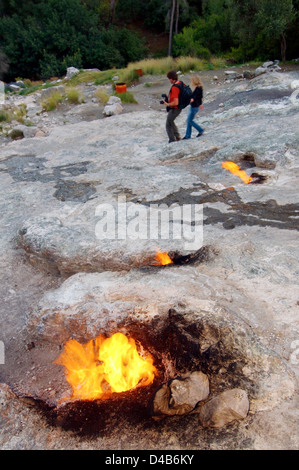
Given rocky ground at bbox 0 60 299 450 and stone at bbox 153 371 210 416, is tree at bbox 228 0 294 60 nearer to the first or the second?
rocky ground at bbox 0 60 299 450

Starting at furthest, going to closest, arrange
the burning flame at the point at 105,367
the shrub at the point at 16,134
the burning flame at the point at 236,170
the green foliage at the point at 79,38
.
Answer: the green foliage at the point at 79,38 < the shrub at the point at 16,134 < the burning flame at the point at 236,170 < the burning flame at the point at 105,367

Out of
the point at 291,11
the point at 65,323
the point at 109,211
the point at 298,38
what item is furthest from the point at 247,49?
the point at 65,323

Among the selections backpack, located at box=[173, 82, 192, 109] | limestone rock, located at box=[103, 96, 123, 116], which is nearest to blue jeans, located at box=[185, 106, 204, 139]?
backpack, located at box=[173, 82, 192, 109]

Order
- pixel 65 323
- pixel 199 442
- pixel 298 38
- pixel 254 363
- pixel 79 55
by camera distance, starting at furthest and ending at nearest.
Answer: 1. pixel 79 55
2. pixel 298 38
3. pixel 65 323
4. pixel 254 363
5. pixel 199 442

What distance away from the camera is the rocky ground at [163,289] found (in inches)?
101

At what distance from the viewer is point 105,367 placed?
10.5 feet

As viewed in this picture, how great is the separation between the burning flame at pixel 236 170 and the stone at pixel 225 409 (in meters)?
3.64

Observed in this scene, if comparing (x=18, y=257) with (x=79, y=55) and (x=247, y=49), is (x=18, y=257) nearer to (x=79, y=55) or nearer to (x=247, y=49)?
(x=247, y=49)

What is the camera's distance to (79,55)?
23.3 m

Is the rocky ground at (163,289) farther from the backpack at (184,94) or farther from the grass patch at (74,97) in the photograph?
the grass patch at (74,97)

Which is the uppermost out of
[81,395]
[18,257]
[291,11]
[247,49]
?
[291,11]

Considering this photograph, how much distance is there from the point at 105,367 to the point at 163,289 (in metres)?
0.88

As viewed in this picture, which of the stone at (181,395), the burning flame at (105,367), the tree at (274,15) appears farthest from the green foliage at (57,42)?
the stone at (181,395)

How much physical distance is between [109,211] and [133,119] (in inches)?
229
